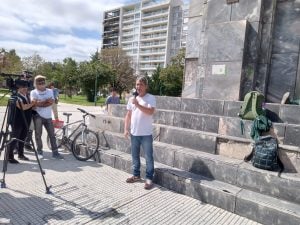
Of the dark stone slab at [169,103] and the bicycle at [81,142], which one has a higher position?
the dark stone slab at [169,103]

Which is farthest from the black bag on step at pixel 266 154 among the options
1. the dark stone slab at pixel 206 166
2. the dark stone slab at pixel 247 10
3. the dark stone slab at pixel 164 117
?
the dark stone slab at pixel 247 10

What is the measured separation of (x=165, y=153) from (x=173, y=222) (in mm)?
1777

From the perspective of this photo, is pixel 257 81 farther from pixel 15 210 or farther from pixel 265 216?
pixel 15 210

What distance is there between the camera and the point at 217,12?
7250 mm

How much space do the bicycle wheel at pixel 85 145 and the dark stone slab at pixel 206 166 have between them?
207 cm

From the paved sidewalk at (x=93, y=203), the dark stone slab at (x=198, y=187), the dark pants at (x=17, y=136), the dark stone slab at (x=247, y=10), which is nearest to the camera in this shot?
the paved sidewalk at (x=93, y=203)

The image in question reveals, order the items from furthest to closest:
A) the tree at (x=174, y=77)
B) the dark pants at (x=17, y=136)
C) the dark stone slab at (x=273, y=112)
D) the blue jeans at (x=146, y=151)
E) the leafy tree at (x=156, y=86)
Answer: the leafy tree at (x=156, y=86) < the tree at (x=174, y=77) < the dark pants at (x=17, y=136) < the dark stone slab at (x=273, y=112) < the blue jeans at (x=146, y=151)

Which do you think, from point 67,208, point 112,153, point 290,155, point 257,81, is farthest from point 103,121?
point 290,155

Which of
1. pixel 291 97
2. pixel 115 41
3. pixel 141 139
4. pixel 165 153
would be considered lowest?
pixel 165 153

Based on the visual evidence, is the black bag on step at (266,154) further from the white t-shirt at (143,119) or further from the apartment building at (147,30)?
the apartment building at (147,30)

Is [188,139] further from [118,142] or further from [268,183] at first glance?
[268,183]

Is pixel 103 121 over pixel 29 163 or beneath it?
over

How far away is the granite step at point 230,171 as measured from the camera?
3.85 m

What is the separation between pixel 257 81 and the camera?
6828 mm
